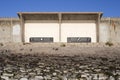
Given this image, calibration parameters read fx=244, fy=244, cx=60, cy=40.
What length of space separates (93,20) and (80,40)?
102 inches

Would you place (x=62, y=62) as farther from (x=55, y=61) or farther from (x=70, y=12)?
(x=70, y=12)

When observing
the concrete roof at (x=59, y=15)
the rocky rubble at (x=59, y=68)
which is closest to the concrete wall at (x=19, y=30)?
the concrete roof at (x=59, y=15)

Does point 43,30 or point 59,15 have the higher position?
point 59,15

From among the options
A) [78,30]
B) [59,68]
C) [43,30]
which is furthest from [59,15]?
[59,68]

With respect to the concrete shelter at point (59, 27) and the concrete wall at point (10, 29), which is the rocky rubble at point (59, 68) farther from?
the concrete wall at point (10, 29)

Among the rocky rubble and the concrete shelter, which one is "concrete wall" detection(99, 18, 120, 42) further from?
the rocky rubble

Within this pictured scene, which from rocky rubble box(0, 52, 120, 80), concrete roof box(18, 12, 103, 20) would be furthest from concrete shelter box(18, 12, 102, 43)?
rocky rubble box(0, 52, 120, 80)

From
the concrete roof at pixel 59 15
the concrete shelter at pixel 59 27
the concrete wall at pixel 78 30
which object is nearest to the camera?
the concrete roof at pixel 59 15

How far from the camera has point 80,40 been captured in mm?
24719

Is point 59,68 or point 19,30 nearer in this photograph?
point 59,68

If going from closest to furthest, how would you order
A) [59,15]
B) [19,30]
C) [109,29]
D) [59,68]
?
[59,68]
[59,15]
[109,29]
[19,30]

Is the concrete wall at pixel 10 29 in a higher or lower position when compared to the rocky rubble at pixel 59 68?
higher

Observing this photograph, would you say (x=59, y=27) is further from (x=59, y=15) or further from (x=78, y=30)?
(x=78, y=30)

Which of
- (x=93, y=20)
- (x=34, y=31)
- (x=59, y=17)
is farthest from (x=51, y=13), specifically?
(x=93, y=20)
